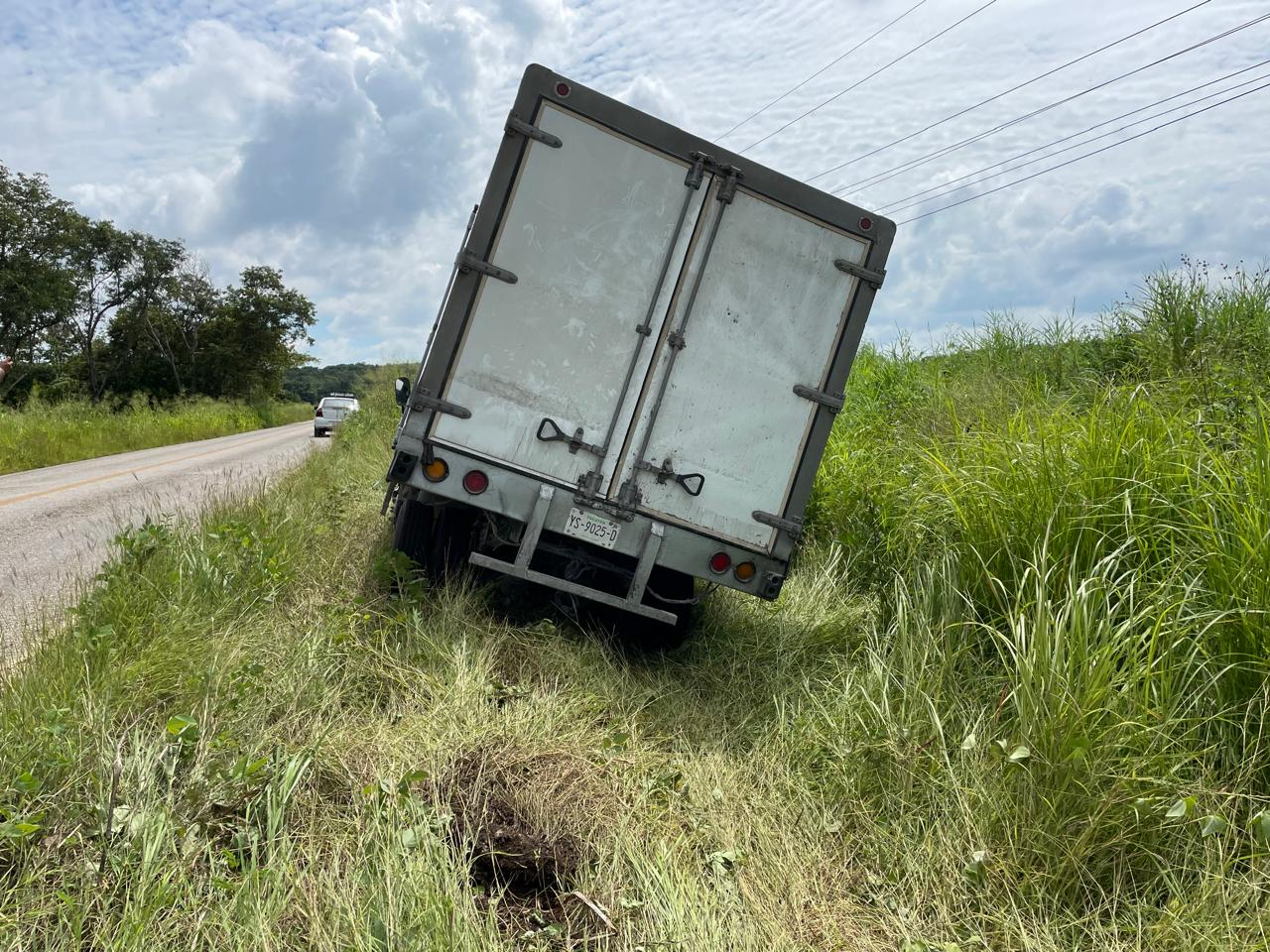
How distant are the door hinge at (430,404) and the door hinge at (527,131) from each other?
4.76 ft

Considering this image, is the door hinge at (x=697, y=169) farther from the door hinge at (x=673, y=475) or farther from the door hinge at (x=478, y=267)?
the door hinge at (x=673, y=475)

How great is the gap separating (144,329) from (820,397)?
172ft

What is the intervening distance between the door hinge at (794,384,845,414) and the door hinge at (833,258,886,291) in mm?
681

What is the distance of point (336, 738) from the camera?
12.1ft

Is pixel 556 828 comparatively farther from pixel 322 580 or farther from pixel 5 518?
pixel 5 518

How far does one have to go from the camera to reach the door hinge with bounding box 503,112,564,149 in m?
4.91

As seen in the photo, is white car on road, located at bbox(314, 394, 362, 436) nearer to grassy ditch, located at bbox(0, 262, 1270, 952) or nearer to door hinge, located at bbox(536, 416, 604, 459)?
grassy ditch, located at bbox(0, 262, 1270, 952)

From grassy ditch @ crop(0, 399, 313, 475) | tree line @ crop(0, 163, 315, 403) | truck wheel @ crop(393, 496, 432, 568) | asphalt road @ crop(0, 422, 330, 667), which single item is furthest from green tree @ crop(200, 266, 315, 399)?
truck wheel @ crop(393, 496, 432, 568)

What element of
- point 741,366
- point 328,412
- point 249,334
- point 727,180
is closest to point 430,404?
point 741,366

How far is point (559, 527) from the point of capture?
204 inches

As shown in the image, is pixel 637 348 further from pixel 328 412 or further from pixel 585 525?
pixel 328 412

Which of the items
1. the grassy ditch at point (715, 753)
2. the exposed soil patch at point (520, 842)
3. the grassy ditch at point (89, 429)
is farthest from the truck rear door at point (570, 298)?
the grassy ditch at point (89, 429)

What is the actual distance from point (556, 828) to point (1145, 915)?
6.42ft

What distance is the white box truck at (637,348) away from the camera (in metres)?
5.02
